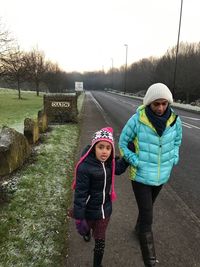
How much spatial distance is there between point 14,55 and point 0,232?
28562mm

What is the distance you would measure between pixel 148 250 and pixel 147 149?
1.10 metres

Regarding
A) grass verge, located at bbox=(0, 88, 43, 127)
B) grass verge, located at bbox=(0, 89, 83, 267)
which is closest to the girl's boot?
grass verge, located at bbox=(0, 89, 83, 267)

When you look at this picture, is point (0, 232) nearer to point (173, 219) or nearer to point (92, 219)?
point (92, 219)

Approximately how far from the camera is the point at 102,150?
333 cm

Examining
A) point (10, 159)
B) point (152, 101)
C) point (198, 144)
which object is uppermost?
point (152, 101)

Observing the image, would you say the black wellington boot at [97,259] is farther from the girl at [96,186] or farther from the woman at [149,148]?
the woman at [149,148]

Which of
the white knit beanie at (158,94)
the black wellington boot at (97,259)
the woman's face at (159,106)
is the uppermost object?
the white knit beanie at (158,94)

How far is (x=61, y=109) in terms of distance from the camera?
16.1 m

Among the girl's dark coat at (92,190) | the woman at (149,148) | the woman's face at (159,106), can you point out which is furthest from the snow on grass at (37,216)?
the woman's face at (159,106)

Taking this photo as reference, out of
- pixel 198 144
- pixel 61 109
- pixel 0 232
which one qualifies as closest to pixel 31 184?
pixel 0 232

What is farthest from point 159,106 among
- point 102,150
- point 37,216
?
point 37,216

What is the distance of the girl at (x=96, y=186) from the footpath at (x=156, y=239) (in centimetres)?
38

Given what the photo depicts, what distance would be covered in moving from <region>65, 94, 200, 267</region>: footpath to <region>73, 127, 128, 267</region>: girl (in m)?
0.38

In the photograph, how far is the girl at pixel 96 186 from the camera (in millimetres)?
3297
